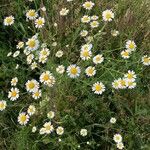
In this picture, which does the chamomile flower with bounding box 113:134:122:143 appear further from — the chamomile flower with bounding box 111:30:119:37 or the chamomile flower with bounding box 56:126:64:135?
Result: the chamomile flower with bounding box 111:30:119:37

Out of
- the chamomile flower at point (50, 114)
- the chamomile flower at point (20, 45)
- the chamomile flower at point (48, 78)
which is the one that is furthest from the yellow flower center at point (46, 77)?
the chamomile flower at point (20, 45)

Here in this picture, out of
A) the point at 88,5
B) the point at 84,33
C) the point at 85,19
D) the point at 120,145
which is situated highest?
the point at 88,5

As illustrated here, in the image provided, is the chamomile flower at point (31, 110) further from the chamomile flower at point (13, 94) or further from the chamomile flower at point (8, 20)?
the chamomile flower at point (8, 20)

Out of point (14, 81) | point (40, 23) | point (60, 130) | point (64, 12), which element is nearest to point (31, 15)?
point (40, 23)

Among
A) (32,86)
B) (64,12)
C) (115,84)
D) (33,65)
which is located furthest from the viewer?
(64,12)

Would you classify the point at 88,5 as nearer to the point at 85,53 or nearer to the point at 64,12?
the point at 64,12
